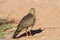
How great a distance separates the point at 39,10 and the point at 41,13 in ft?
2.13

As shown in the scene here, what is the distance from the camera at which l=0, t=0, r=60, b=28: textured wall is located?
1452 cm

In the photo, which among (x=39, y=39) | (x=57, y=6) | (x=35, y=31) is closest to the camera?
(x=39, y=39)

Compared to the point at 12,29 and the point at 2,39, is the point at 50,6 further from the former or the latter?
the point at 2,39

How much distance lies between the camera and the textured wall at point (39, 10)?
14516 millimetres

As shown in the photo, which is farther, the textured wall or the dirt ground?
the textured wall

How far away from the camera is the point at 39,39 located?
12.5 metres

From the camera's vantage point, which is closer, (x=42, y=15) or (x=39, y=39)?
(x=39, y=39)

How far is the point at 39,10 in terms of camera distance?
16.7 meters

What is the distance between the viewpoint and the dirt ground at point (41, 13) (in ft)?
42.8

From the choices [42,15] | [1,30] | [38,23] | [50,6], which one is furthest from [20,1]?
[1,30]

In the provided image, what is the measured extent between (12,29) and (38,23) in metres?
1.25

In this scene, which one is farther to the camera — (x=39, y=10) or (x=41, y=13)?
(x=39, y=10)

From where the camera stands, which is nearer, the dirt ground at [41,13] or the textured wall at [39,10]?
the dirt ground at [41,13]

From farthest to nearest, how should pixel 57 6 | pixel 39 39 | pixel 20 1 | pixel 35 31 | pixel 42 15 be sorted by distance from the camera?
pixel 20 1 < pixel 57 6 < pixel 42 15 < pixel 35 31 < pixel 39 39
